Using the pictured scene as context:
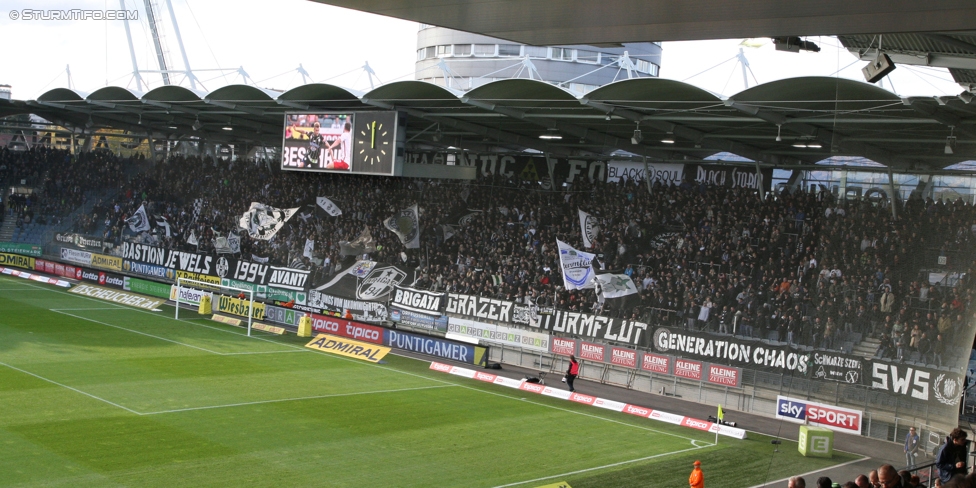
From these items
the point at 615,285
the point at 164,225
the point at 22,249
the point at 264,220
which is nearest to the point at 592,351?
the point at 615,285

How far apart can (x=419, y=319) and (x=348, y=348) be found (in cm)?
327

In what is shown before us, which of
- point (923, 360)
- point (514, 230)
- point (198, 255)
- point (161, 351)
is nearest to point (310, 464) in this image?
point (923, 360)

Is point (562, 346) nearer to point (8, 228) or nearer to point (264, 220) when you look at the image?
point (264, 220)

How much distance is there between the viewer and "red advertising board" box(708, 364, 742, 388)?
937 inches

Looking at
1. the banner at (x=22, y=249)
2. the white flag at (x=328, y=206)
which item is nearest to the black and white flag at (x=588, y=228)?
the white flag at (x=328, y=206)

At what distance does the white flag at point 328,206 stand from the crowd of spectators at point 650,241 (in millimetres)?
544

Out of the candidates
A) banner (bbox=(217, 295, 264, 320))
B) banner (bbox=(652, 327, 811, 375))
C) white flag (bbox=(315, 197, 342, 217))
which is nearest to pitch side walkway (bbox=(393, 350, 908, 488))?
banner (bbox=(652, 327, 811, 375))

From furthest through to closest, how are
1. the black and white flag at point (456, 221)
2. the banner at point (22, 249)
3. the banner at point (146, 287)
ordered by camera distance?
the banner at point (22, 249), the banner at point (146, 287), the black and white flag at point (456, 221)

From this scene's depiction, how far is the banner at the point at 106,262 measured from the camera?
43812mm

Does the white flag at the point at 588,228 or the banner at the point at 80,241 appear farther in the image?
the banner at the point at 80,241

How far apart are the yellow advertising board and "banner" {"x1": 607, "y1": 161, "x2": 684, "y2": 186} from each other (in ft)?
43.2

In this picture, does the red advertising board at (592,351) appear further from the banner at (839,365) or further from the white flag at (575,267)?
the banner at (839,365)

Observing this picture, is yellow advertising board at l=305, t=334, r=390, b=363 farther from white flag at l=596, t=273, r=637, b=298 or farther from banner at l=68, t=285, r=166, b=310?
banner at l=68, t=285, r=166, b=310

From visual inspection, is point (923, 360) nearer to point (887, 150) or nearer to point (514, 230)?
point (887, 150)
